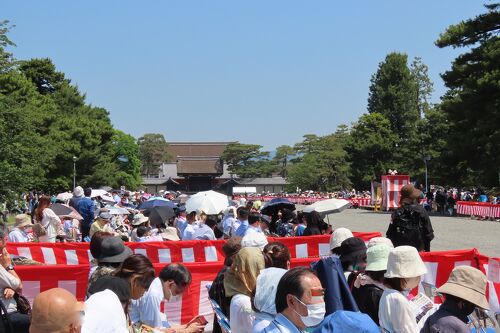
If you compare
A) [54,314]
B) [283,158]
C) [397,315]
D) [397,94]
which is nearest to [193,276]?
[397,315]

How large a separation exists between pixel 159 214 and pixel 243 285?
10935 mm

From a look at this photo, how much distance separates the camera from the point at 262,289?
360cm

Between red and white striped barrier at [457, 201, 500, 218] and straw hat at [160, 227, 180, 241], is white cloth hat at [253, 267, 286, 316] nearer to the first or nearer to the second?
straw hat at [160, 227, 180, 241]

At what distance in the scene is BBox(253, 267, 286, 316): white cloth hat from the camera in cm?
353

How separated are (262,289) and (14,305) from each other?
2758 mm

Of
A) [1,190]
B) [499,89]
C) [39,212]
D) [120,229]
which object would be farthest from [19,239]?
[499,89]

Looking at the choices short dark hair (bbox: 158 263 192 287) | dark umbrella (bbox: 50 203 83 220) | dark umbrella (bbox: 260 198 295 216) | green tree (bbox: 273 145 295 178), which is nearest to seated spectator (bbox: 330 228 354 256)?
short dark hair (bbox: 158 263 192 287)

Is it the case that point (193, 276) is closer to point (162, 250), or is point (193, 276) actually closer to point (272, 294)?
point (162, 250)

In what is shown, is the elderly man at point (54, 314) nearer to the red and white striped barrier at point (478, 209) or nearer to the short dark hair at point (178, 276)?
the short dark hair at point (178, 276)

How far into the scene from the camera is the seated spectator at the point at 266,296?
3.51 metres

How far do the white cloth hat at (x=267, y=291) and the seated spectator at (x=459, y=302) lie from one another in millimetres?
907

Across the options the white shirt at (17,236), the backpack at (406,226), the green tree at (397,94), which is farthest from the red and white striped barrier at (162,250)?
the green tree at (397,94)

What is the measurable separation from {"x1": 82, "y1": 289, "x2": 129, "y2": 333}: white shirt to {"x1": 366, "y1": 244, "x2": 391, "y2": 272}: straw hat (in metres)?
1.86

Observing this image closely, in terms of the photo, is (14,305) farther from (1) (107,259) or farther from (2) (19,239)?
(2) (19,239)
